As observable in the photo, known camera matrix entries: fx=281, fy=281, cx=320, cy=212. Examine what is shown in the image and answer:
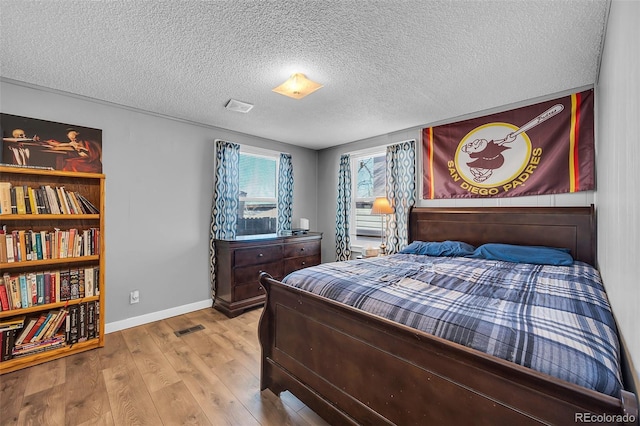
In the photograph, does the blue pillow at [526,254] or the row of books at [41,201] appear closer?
the row of books at [41,201]

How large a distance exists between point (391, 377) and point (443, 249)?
6.28 feet

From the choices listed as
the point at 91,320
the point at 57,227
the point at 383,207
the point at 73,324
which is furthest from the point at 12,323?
the point at 383,207

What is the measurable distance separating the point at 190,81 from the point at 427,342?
2635 millimetres

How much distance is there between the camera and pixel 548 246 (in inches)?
105

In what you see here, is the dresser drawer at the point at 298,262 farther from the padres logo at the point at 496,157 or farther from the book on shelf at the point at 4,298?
the book on shelf at the point at 4,298

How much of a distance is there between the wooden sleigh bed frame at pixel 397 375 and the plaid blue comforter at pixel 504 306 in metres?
0.07

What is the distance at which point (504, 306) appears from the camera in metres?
1.34

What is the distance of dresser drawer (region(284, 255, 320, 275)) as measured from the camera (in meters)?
3.95

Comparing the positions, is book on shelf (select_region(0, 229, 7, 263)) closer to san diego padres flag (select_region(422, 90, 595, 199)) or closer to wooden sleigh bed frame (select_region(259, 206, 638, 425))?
wooden sleigh bed frame (select_region(259, 206, 638, 425))

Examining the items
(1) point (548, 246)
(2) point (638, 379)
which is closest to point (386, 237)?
(1) point (548, 246)

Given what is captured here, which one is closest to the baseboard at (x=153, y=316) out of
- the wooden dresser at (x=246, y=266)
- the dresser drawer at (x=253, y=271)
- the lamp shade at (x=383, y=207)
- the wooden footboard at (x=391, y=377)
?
the wooden dresser at (x=246, y=266)

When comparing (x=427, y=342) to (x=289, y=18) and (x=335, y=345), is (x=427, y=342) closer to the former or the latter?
(x=335, y=345)

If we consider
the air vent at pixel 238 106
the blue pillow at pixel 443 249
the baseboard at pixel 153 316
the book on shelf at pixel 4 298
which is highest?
the air vent at pixel 238 106

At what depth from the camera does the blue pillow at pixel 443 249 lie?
112 inches
